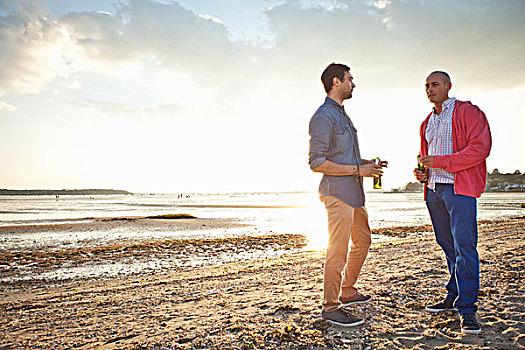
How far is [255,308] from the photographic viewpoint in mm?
4879

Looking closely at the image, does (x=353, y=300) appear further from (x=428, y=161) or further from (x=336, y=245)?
(x=428, y=161)

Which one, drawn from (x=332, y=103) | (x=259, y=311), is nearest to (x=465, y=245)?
(x=332, y=103)

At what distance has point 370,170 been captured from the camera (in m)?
3.98

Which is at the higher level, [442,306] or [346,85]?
[346,85]

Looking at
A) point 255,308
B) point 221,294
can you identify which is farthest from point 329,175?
point 221,294

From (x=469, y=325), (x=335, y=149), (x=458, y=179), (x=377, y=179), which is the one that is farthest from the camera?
(x=377, y=179)

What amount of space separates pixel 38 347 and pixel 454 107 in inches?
223

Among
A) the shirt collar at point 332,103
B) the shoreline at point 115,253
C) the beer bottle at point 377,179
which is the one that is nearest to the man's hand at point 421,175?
the beer bottle at point 377,179

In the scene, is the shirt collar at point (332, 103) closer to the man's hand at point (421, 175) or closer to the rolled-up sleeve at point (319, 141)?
the rolled-up sleeve at point (319, 141)

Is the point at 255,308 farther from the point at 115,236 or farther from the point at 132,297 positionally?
the point at 115,236

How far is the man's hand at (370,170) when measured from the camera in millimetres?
3975

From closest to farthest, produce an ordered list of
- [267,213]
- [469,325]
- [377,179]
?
1. [469,325]
2. [377,179]
3. [267,213]

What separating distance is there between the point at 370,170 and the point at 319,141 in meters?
0.68

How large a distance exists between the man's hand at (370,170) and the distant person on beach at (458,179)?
0.54m
